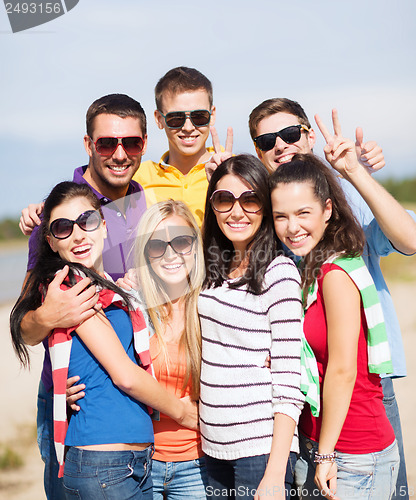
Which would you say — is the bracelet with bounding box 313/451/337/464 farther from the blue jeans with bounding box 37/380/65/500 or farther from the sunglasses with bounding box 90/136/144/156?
the sunglasses with bounding box 90/136/144/156

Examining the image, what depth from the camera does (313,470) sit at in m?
2.61

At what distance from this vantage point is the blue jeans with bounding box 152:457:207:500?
2.73 metres

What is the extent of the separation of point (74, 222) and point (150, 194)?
124 centimetres

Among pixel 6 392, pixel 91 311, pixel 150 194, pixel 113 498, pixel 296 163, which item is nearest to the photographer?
pixel 113 498

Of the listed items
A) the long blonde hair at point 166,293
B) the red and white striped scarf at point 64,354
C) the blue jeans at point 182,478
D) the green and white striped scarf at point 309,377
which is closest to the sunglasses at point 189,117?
the long blonde hair at point 166,293

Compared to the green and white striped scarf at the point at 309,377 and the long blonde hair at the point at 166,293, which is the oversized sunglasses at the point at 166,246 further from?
the green and white striped scarf at the point at 309,377

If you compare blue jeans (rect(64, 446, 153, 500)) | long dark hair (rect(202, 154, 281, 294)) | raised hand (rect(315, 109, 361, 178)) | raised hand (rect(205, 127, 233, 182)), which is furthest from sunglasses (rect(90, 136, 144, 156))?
blue jeans (rect(64, 446, 153, 500))

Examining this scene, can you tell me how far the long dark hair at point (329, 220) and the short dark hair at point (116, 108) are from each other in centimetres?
140

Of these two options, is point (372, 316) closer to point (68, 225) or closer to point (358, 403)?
point (358, 403)

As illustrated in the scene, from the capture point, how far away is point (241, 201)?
2.72 meters

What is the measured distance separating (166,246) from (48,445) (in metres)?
1.41

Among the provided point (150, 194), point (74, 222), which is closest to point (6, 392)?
point (150, 194)

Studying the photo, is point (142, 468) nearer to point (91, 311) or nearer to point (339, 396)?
point (91, 311)

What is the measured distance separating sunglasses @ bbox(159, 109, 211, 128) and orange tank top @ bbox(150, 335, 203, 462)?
182 centimetres
